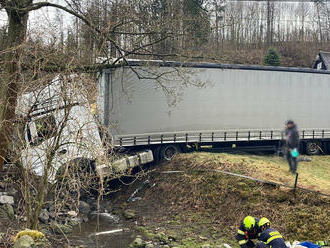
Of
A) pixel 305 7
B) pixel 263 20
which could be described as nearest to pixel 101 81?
pixel 263 20

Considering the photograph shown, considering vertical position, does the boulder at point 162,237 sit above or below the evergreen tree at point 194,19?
below

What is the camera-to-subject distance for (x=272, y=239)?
6.33 meters

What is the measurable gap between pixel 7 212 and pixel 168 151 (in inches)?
280

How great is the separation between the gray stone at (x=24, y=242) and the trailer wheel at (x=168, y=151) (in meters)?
8.49

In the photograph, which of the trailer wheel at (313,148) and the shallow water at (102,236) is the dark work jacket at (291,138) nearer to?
the shallow water at (102,236)

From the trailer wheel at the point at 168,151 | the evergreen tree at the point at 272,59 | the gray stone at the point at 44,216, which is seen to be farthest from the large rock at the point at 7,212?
the evergreen tree at the point at 272,59

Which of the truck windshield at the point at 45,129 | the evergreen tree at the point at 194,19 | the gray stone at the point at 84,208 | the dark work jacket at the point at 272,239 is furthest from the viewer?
the evergreen tree at the point at 194,19

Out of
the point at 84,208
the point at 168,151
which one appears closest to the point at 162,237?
the point at 84,208

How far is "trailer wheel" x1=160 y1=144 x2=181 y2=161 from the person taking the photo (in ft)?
50.1

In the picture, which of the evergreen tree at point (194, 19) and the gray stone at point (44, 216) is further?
the evergreen tree at point (194, 19)

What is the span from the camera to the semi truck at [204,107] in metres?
14.3

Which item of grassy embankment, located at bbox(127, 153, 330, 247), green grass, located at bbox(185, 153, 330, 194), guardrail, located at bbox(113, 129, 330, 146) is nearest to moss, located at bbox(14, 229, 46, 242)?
grassy embankment, located at bbox(127, 153, 330, 247)

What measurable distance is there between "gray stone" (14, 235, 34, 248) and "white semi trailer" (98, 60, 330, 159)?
6.41 meters

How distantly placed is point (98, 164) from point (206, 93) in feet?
32.8
